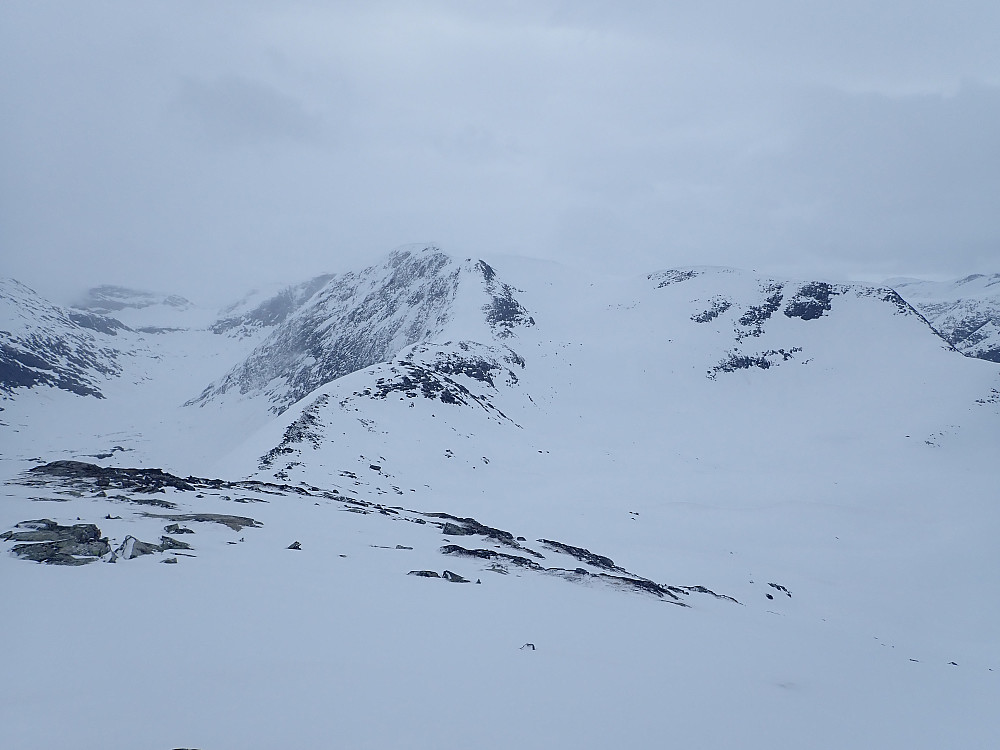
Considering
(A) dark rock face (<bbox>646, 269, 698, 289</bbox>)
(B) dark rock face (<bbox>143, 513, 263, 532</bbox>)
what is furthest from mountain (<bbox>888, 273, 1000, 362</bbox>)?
(B) dark rock face (<bbox>143, 513, 263, 532</bbox>)

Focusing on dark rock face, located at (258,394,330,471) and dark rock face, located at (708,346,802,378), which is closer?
dark rock face, located at (258,394,330,471)

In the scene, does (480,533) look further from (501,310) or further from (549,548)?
(501,310)

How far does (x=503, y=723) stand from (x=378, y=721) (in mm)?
1429

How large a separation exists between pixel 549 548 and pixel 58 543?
14555mm

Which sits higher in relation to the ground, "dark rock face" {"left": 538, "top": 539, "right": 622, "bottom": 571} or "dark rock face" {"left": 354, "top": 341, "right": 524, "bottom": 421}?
"dark rock face" {"left": 354, "top": 341, "right": 524, "bottom": 421}

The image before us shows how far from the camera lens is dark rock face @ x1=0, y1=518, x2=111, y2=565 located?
8594mm

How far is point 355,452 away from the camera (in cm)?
3303

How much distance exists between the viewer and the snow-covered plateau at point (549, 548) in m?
5.84

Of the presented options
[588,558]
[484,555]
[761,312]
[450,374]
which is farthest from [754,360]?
[484,555]

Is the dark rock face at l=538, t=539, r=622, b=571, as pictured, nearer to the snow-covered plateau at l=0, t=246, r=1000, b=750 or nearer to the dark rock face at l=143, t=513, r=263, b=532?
the snow-covered plateau at l=0, t=246, r=1000, b=750

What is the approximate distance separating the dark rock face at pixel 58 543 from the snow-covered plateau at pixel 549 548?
57 millimetres

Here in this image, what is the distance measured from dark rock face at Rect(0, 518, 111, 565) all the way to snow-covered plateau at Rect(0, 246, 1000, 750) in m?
0.06

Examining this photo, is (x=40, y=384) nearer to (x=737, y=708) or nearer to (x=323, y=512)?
(x=323, y=512)

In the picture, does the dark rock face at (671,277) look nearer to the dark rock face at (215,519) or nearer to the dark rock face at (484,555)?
the dark rock face at (484,555)
